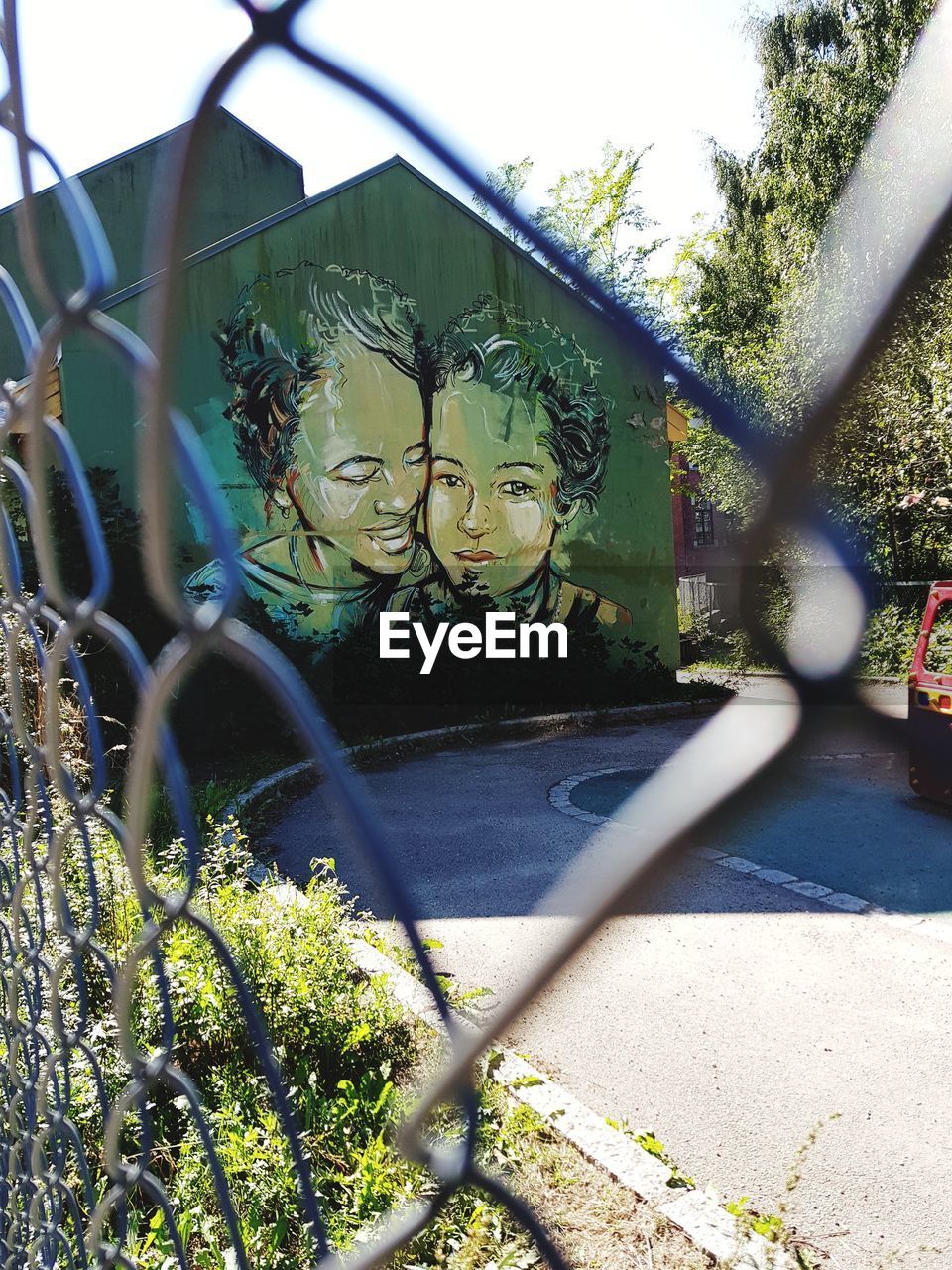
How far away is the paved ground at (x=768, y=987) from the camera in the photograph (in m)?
2.45

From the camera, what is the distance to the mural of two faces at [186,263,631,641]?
1020 centimetres

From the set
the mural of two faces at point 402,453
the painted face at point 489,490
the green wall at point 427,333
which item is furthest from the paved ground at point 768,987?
the painted face at point 489,490

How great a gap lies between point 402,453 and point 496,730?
11.2 feet

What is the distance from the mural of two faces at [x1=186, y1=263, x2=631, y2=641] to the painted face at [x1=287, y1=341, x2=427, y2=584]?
0.6 inches

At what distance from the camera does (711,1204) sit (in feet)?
7.67

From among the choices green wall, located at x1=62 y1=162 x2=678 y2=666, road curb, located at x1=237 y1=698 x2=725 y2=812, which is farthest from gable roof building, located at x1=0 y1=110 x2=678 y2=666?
road curb, located at x1=237 y1=698 x2=725 y2=812

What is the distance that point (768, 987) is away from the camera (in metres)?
3.84

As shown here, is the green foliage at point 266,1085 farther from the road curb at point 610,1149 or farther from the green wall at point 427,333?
the green wall at point 427,333

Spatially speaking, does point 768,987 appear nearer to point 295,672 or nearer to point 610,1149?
point 610,1149

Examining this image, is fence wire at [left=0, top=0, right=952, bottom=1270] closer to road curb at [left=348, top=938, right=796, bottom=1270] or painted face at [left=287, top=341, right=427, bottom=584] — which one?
road curb at [left=348, top=938, right=796, bottom=1270]

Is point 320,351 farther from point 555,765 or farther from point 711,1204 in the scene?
point 711,1204

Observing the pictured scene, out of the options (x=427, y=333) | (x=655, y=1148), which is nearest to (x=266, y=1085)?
(x=655, y=1148)

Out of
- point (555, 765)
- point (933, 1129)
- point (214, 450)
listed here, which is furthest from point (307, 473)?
point (933, 1129)

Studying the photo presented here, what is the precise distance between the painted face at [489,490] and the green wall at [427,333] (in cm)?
56
